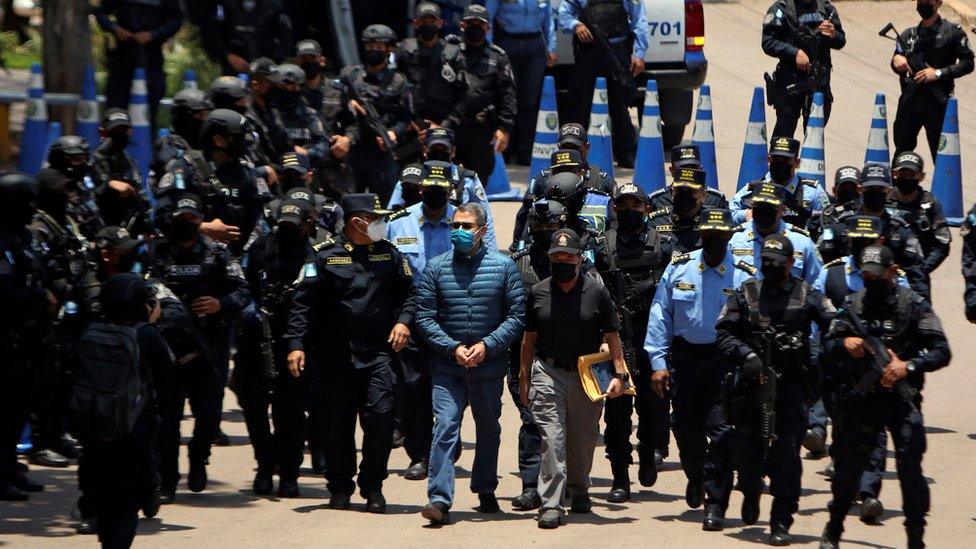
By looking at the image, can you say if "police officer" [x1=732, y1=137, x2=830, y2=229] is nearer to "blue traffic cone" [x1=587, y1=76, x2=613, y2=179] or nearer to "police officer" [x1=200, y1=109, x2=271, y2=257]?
"police officer" [x1=200, y1=109, x2=271, y2=257]

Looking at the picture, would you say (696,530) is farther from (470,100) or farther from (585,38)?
(585,38)

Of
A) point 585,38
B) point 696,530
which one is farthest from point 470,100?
point 696,530

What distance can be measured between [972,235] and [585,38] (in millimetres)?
6548

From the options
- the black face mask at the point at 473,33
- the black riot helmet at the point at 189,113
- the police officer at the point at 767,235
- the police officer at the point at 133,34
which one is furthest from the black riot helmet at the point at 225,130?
the police officer at the point at 133,34

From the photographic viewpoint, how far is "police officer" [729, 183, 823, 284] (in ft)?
38.8

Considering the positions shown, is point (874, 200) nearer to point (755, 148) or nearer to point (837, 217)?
point (837, 217)

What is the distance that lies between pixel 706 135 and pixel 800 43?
1281 mm

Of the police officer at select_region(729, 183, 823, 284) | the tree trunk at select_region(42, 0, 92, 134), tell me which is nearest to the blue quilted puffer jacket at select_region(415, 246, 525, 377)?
the police officer at select_region(729, 183, 823, 284)

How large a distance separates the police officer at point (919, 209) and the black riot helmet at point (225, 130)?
14.8 feet

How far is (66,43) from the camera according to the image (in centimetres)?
1723

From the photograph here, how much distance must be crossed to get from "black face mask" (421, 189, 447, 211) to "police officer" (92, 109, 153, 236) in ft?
6.02

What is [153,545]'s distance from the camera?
10367 millimetres

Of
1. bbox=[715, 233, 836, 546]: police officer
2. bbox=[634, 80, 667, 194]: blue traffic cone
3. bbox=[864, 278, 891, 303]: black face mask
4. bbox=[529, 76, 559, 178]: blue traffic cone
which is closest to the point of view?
bbox=[864, 278, 891, 303]: black face mask

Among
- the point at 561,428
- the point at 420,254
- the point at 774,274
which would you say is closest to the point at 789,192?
the point at 774,274
